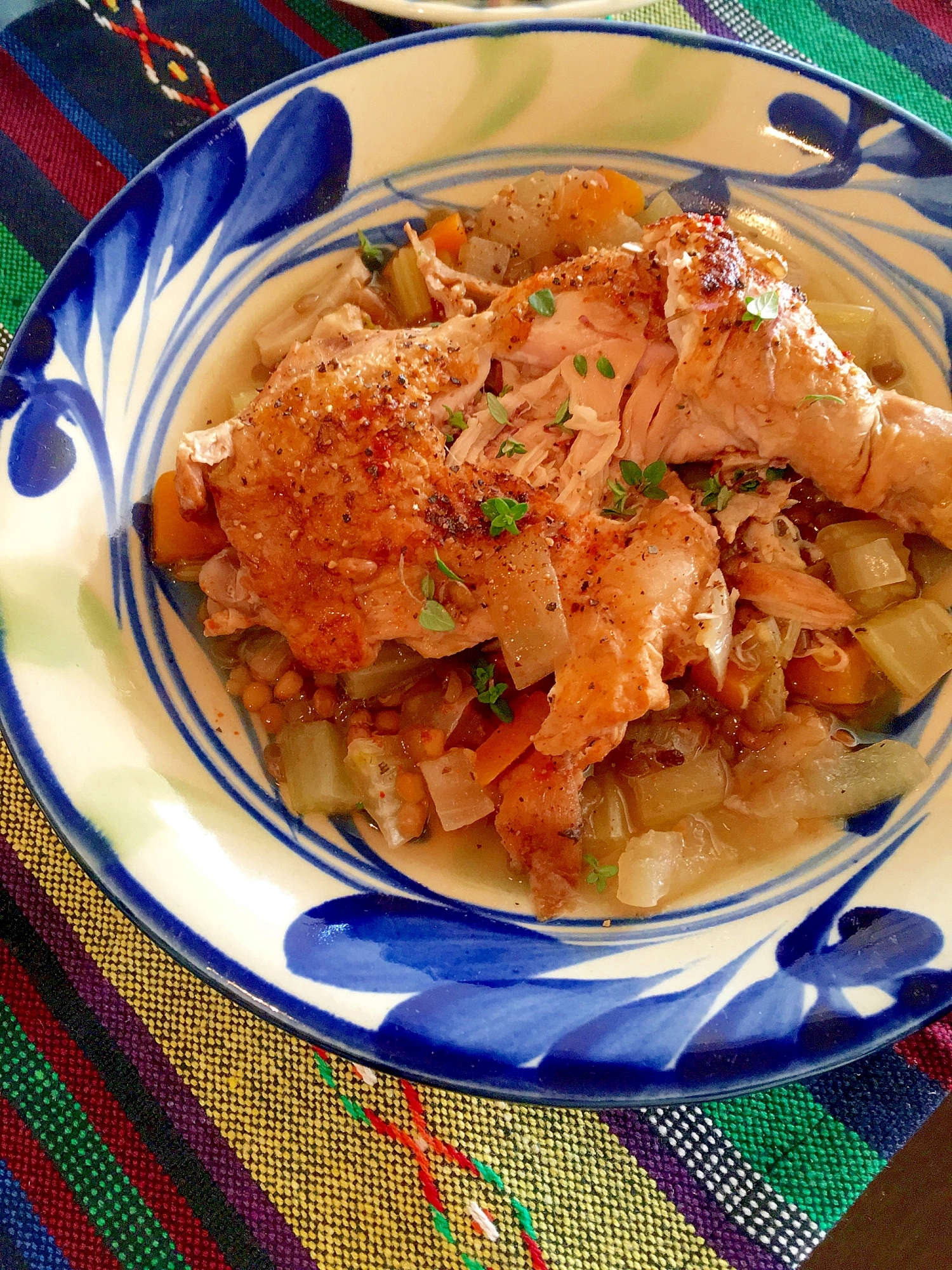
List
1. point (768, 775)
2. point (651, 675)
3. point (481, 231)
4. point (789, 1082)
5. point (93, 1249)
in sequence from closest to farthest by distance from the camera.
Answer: point (789, 1082) < point (651, 675) < point (93, 1249) < point (768, 775) < point (481, 231)

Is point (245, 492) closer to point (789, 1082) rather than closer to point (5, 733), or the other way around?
point (5, 733)

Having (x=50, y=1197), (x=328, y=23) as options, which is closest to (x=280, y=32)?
(x=328, y=23)

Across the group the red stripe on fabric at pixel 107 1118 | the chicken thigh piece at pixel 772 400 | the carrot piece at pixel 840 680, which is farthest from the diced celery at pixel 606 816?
the red stripe on fabric at pixel 107 1118

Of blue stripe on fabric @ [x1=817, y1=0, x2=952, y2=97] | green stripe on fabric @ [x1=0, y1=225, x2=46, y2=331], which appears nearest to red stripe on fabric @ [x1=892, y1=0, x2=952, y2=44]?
blue stripe on fabric @ [x1=817, y1=0, x2=952, y2=97]

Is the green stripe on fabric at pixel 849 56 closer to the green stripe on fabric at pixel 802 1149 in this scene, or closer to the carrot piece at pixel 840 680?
the carrot piece at pixel 840 680

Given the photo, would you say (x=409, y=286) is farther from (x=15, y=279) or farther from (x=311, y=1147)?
(x=311, y=1147)

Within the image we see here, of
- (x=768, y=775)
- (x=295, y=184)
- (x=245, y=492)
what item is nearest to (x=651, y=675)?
(x=768, y=775)

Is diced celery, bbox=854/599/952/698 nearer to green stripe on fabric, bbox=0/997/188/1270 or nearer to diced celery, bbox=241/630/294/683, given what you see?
diced celery, bbox=241/630/294/683
